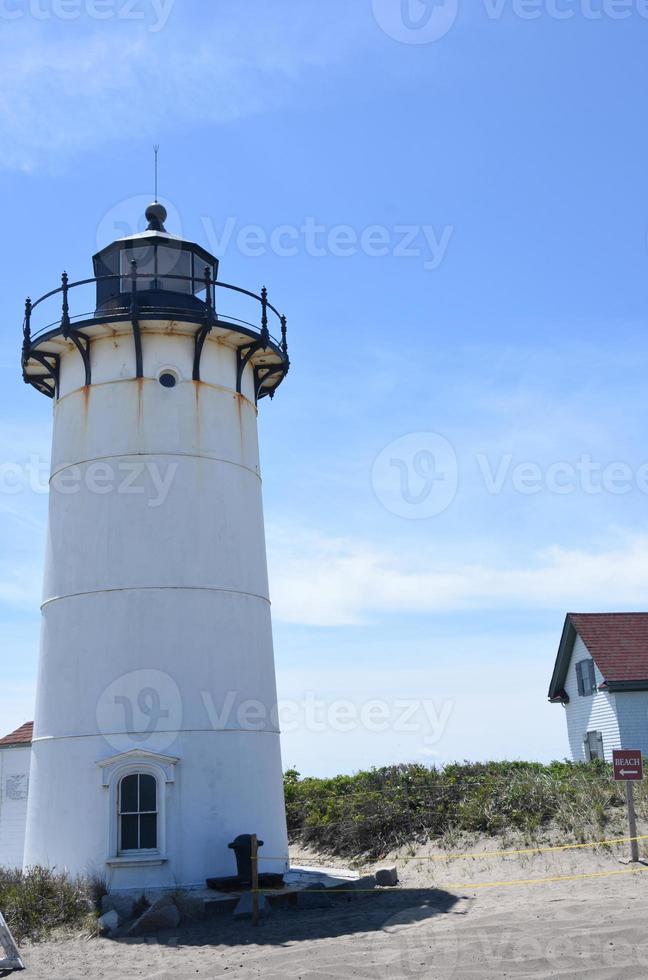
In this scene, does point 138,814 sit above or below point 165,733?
below

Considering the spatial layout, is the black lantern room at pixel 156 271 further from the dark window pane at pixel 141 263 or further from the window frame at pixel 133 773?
the window frame at pixel 133 773

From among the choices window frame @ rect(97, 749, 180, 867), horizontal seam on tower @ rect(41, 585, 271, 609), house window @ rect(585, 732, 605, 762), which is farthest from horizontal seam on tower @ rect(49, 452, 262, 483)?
house window @ rect(585, 732, 605, 762)

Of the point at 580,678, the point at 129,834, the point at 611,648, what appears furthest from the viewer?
the point at 580,678

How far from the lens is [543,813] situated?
61.8 feet

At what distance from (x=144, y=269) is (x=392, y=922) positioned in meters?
11.8

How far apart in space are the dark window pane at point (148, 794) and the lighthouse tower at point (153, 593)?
21mm

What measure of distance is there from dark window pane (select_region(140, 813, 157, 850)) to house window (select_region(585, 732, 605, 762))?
17.1 metres

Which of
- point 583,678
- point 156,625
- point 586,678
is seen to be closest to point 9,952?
point 156,625

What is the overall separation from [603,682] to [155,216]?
18.2m

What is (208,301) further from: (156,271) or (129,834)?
(129,834)

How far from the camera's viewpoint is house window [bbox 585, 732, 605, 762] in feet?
93.4

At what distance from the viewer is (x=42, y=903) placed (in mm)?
13797

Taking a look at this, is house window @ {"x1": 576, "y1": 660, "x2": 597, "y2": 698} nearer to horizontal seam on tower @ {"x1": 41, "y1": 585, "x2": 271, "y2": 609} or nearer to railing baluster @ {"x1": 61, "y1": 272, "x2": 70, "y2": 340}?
horizontal seam on tower @ {"x1": 41, "y1": 585, "x2": 271, "y2": 609}

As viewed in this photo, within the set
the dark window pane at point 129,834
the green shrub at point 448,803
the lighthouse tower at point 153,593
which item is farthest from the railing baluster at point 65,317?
the green shrub at point 448,803
